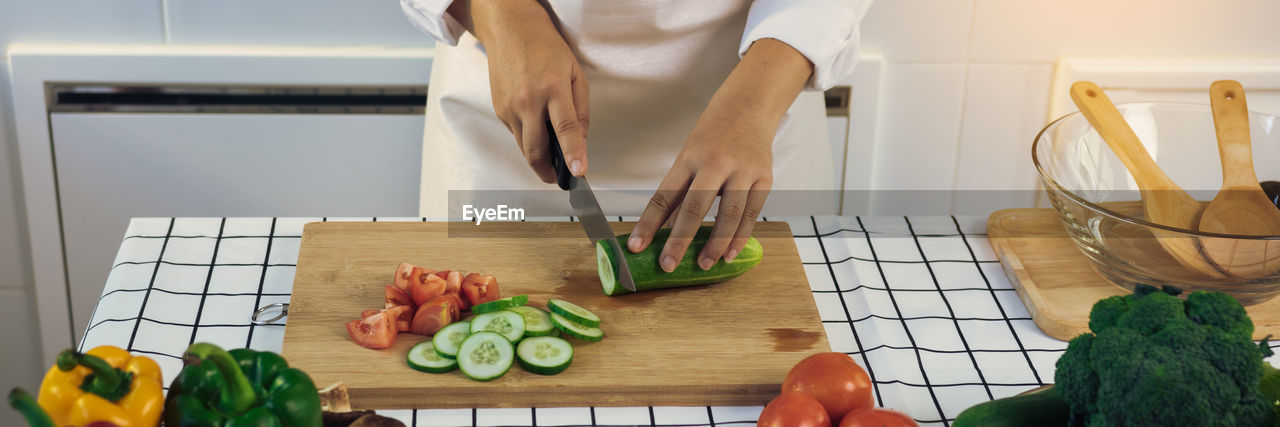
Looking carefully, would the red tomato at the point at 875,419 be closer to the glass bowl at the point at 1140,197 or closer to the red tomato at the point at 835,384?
the red tomato at the point at 835,384

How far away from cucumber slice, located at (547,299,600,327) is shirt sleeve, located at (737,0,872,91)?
520 millimetres

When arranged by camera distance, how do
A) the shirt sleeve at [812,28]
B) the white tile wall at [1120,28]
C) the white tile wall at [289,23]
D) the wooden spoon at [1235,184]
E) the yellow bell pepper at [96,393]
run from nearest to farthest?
1. the yellow bell pepper at [96,393]
2. the wooden spoon at [1235,184]
3. the shirt sleeve at [812,28]
4. the white tile wall at [289,23]
5. the white tile wall at [1120,28]

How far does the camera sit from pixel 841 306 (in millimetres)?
1452

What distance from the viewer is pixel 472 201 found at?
6.06 ft

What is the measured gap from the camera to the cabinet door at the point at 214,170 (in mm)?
2344

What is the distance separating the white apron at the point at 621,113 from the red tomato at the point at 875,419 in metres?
0.80

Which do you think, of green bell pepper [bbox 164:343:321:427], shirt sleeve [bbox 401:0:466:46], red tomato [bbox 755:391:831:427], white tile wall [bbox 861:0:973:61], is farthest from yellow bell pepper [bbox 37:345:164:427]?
white tile wall [bbox 861:0:973:61]

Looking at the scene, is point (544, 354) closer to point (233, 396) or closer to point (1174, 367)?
point (233, 396)

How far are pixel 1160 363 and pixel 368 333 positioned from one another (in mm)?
868

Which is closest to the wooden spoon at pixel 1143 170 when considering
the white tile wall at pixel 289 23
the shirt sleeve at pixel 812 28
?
the shirt sleeve at pixel 812 28

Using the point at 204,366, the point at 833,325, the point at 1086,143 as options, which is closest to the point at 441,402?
the point at 204,366

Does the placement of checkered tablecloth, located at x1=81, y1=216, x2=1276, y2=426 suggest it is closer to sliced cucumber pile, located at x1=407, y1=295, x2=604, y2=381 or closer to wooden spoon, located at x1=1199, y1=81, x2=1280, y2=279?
sliced cucumber pile, located at x1=407, y1=295, x2=604, y2=381

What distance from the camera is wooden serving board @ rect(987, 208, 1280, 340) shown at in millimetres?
1362

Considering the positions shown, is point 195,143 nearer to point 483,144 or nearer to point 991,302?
point 483,144
